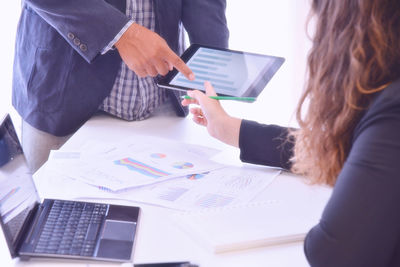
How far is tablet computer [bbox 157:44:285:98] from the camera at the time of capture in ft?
4.55

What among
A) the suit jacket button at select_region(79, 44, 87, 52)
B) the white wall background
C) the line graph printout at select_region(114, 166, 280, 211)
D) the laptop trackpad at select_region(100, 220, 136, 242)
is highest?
the suit jacket button at select_region(79, 44, 87, 52)

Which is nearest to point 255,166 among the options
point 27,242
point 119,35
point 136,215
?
point 136,215

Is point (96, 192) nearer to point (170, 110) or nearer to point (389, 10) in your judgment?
point (170, 110)

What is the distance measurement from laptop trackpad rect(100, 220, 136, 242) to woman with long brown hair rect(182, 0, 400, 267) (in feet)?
1.14

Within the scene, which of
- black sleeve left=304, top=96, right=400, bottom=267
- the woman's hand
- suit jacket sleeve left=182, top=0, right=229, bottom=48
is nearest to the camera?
black sleeve left=304, top=96, right=400, bottom=267

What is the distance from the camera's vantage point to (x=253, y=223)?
105cm

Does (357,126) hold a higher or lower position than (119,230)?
higher

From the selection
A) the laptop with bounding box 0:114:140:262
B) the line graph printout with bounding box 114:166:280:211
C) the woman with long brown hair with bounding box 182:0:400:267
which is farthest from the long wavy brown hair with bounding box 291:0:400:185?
the laptop with bounding box 0:114:140:262

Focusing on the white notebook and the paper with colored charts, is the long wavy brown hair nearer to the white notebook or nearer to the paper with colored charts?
the white notebook

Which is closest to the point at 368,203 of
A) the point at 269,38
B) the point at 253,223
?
the point at 253,223

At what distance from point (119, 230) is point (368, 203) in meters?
0.49

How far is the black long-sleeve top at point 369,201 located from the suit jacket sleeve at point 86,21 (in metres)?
0.79

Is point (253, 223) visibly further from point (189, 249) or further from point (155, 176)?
point (155, 176)

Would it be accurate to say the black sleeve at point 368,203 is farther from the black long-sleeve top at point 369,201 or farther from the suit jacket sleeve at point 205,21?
the suit jacket sleeve at point 205,21
